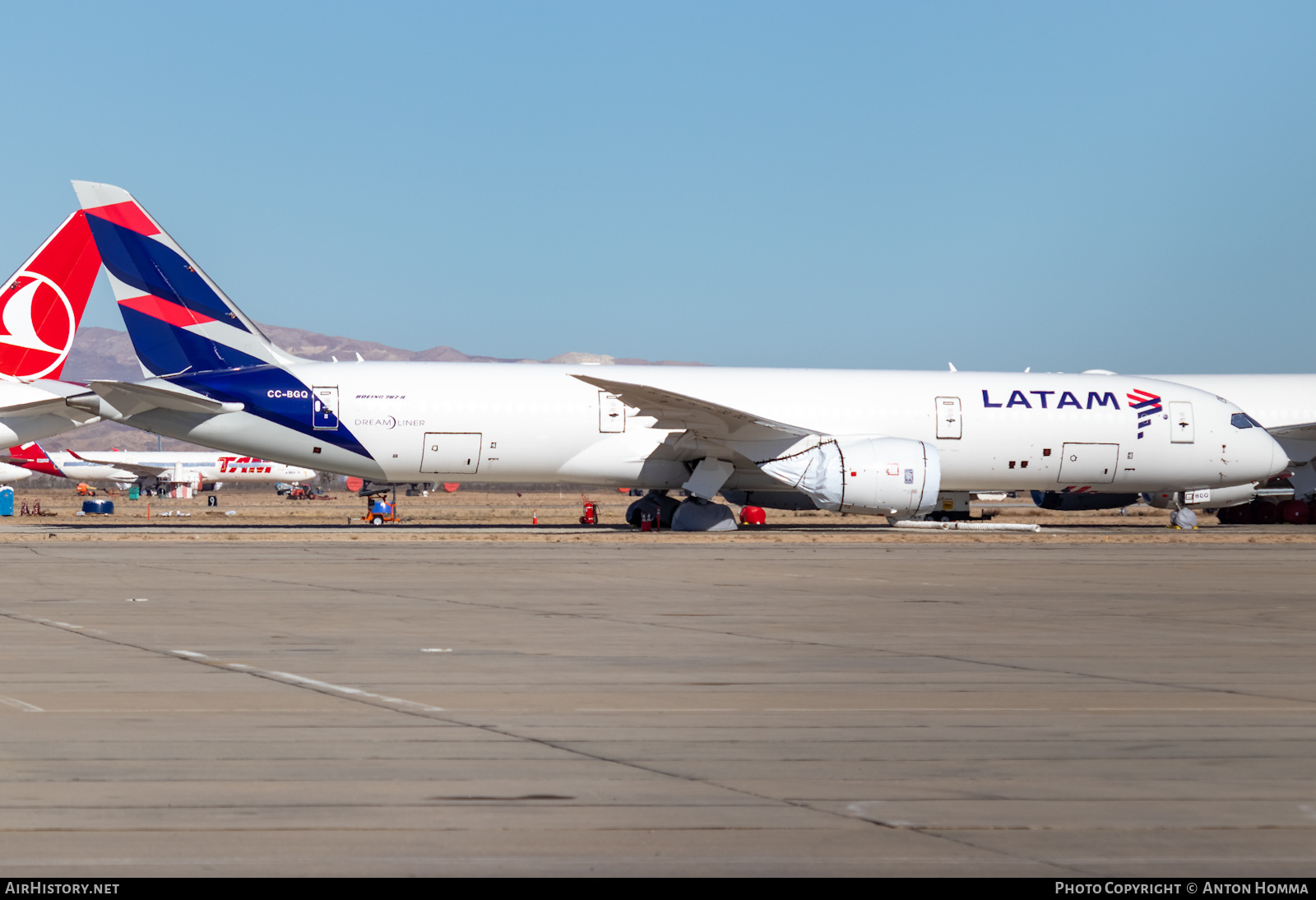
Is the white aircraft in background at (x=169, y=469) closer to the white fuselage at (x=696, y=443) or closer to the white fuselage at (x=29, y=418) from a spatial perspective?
the white fuselage at (x=29, y=418)

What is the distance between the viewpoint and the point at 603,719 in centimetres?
807

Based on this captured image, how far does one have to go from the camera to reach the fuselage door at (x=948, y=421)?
33.1 m

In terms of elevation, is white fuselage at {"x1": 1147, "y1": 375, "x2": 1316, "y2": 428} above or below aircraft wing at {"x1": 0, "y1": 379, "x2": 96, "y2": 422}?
above

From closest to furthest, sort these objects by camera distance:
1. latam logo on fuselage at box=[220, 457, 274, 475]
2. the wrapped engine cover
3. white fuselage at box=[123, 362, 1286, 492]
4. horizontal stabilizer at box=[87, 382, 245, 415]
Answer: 1. horizontal stabilizer at box=[87, 382, 245, 415]
2. the wrapped engine cover
3. white fuselage at box=[123, 362, 1286, 492]
4. latam logo on fuselage at box=[220, 457, 274, 475]

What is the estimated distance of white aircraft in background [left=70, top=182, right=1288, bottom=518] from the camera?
100 feet

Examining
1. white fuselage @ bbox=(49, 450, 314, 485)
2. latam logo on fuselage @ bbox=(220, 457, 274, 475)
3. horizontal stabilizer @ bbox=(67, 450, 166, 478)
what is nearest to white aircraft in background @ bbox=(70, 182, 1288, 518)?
white fuselage @ bbox=(49, 450, 314, 485)

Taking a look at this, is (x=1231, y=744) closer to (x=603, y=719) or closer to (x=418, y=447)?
(x=603, y=719)

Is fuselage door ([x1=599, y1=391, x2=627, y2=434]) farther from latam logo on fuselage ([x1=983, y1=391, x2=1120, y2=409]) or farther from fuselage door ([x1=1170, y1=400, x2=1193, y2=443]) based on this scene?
fuselage door ([x1=1170, y1=400, x2=1193, y2=443])

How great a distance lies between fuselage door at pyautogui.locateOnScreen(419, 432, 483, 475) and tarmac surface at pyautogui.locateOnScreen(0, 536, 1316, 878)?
14484 mm

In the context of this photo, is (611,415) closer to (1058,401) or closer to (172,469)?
(1058,401)

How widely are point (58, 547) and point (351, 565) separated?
798cm

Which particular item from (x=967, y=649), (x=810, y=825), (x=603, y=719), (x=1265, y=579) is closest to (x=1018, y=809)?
(x=810, y=825)

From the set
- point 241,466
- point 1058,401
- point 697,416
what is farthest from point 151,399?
point 241,466

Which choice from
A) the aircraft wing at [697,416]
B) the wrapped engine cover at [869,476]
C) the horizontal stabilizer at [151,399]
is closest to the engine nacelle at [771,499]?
the aircraft wing at [697,416]
